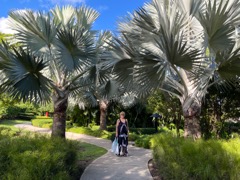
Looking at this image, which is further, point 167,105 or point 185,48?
point 167,105

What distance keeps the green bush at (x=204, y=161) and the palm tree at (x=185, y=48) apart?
1911 millimetres

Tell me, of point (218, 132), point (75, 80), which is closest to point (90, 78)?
point (75, 80)

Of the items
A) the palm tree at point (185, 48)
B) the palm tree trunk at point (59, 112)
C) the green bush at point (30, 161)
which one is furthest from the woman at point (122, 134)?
the green bush at point (30, 161)

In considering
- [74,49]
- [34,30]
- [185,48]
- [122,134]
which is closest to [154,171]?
[122,134]

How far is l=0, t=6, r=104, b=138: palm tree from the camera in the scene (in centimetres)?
Answer: 859

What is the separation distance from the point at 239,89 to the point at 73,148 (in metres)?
6.96

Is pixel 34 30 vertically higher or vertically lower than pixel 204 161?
higher

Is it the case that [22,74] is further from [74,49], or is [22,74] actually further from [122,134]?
[122,134]

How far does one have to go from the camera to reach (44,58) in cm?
929

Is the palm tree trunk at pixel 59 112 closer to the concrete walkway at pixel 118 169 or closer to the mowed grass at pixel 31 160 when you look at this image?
the concrete walkway at pixel 118 169

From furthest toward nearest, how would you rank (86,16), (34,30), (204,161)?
1. (86,16)
2. (34,30)
3. (204,161)

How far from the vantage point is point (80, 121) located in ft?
90.8

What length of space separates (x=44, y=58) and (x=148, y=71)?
12.4 feet

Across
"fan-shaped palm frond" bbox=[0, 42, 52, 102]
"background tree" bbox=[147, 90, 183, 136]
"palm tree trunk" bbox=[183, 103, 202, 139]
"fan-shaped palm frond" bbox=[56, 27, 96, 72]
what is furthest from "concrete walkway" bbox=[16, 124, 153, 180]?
"background tree" bbox=[147, 90, 183, 136]
